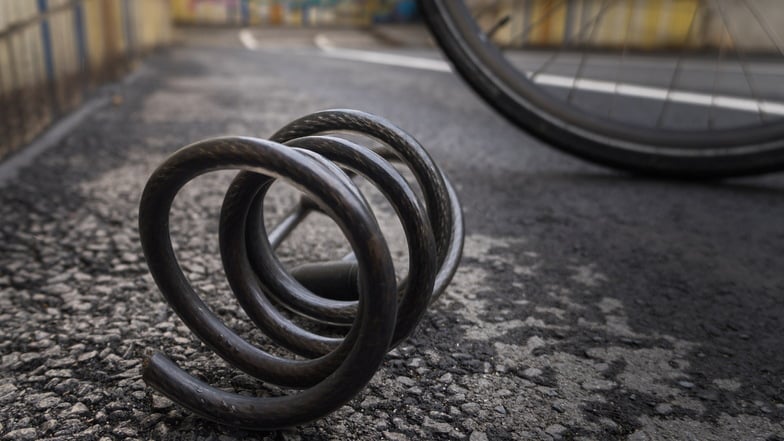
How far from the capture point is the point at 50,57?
3354 millimetres

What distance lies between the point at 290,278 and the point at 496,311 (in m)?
0.47

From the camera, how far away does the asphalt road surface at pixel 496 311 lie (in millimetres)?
1062

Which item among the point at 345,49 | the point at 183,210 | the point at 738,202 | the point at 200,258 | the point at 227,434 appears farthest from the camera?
the point at 345,49

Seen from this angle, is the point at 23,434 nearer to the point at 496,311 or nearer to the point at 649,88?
the point at 496,311

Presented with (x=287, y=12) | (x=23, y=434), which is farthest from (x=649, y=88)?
(x=287, y=12)

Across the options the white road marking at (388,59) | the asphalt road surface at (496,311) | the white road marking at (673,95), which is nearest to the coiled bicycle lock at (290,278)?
the asphalt road surface at (496,311)

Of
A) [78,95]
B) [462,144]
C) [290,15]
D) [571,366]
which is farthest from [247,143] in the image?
[290,15]

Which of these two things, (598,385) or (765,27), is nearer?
(598,385)

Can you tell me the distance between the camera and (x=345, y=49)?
8.38 m

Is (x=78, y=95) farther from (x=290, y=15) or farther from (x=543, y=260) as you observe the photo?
(x=290, y=15)

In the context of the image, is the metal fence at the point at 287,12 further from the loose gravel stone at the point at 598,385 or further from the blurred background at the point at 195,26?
the loose gravel stone at the point at 598,385

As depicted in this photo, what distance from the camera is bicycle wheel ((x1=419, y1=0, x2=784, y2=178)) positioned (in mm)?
2240

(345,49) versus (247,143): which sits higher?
(247,143)

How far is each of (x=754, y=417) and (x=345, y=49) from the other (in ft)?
25.6
